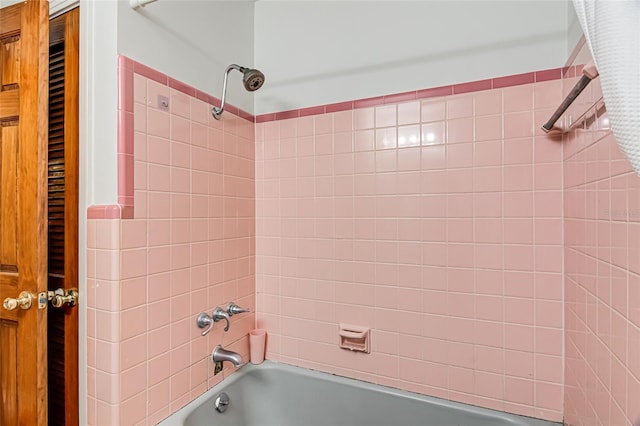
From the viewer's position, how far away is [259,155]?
5.90 ft

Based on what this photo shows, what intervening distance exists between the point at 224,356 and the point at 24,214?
94 cm

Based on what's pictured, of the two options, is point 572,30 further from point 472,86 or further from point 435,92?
point 435,92

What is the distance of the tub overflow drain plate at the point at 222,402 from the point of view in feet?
4.73

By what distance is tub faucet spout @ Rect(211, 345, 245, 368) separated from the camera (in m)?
1.45

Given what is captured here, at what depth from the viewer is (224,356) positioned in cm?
148

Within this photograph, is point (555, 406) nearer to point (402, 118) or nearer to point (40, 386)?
point (402, 118)

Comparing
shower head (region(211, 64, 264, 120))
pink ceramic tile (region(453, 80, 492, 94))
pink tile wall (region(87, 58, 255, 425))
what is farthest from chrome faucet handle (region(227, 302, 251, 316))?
pink ceramic tile (region(453, 80, 492, 94))

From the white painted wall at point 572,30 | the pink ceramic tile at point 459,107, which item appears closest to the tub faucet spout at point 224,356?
the pink ceramic tile at point 459,107

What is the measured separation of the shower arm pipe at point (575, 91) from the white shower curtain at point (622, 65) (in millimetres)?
252

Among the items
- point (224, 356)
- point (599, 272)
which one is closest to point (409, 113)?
point (599, 272)

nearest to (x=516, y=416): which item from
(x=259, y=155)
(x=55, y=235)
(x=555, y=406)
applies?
(x=555, y=406)

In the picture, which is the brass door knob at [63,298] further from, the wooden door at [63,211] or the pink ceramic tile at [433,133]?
the pink ceramic tile at [433,133]

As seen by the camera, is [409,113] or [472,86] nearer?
[472,86]

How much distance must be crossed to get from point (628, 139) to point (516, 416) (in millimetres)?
1309
